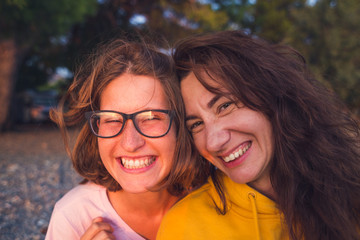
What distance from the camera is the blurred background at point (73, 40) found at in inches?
257

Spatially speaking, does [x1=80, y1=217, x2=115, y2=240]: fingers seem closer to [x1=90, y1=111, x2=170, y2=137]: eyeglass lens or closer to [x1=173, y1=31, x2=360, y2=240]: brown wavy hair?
[x1=90, y1=111, x2=170, y2=137]: eyeglass lens

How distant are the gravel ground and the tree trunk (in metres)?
2.44

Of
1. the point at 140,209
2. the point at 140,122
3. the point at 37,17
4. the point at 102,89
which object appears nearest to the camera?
the point at 140,122

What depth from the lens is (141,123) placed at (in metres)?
2.13

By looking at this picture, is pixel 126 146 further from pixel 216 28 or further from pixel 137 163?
pixel 216 28

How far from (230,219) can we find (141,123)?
2.80 ft

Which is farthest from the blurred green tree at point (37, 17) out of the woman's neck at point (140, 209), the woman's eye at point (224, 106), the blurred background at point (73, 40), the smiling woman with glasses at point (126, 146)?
the woman's eye at point (224, 106)

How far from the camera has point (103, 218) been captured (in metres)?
2.42

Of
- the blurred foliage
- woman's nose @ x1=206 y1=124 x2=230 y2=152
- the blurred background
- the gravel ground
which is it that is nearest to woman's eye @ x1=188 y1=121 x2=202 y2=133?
woman's nose @ x1=206 y1=124 x2=230 y2=152

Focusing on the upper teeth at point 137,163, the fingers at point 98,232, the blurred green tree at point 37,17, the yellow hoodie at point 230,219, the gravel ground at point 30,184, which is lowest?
the gravel ground at point 30,184

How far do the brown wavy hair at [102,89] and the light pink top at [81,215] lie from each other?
0.49ft

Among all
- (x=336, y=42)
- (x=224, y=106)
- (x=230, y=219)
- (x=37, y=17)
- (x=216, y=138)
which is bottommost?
(x=230, y=219)

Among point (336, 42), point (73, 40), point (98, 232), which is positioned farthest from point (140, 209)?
point (336, 42)

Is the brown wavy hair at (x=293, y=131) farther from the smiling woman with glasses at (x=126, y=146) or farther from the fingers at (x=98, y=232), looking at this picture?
the fingers at (x=98, y=232)
